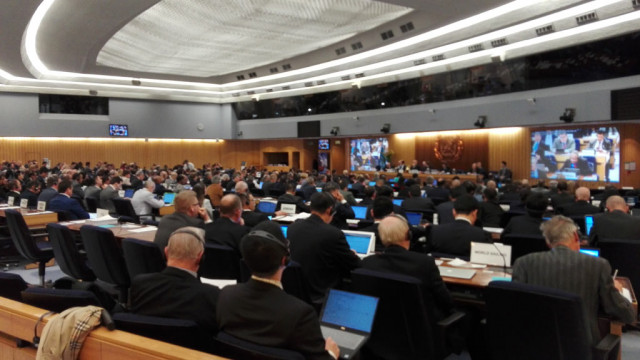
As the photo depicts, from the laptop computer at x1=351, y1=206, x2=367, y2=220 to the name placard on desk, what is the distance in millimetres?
3266

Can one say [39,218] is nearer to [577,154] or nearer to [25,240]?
[25,240]

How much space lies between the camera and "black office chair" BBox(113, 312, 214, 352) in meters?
2.12

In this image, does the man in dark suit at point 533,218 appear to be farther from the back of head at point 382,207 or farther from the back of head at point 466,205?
the back of head at point 382,207

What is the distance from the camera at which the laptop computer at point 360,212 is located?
7535 mm

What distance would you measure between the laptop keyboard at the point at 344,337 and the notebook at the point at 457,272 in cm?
143

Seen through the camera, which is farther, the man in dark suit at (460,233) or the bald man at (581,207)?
the bald man at (581,207)

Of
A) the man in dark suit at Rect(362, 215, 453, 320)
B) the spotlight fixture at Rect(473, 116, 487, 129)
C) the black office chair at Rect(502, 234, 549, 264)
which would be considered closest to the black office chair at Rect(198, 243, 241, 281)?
the man in dark suit at Rect(362, 215, 453, 320)

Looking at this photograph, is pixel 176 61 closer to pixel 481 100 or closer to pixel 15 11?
pixel 15 11

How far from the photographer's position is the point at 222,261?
418cm

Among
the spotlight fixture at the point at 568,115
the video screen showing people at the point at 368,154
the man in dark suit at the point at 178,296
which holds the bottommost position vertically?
the man in dark suit at the point at 178,296

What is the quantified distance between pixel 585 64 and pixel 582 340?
1300 cm

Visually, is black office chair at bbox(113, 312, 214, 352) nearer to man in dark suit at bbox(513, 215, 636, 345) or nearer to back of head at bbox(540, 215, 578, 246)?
man in dark suit at bbox(513, 215, 636, 345)

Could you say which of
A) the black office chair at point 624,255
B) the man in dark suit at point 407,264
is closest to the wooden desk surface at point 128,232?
the man in dark suit at point 407,264

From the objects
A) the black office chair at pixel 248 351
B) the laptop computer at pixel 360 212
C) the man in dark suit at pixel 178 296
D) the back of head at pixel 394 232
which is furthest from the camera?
the laptop computer at pixel 360 212
